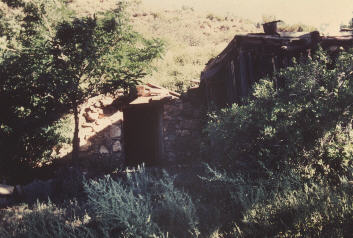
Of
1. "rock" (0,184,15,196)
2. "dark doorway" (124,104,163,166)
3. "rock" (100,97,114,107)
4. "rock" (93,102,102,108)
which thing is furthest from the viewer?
"dark doorway" (124,104,163,166)

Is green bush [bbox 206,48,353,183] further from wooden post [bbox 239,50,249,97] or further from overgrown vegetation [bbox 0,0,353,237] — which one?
wooden post [bbox 239,50,249,97]

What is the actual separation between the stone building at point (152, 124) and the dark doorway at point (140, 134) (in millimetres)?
64

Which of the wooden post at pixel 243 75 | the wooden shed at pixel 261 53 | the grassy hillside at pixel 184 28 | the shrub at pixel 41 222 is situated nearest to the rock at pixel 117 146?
the shrub at pixel 41 222

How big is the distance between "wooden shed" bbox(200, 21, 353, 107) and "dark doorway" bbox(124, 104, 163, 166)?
3672 millimetres

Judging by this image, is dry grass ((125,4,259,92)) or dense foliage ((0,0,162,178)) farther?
dry grass ((125,4,259,92))

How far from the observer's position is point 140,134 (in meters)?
12.0

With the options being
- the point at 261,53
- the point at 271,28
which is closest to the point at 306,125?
the point at 261,53

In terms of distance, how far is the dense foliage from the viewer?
20.7ft

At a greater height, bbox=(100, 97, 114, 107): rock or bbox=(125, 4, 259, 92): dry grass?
bbox=(125, 4, 259, 92): dry grass

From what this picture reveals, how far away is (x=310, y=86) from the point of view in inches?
189

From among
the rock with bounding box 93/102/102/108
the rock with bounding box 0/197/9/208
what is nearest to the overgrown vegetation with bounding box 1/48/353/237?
the rock with bounding box 0/197/9/208

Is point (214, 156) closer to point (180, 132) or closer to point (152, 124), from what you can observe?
point (180, 132)

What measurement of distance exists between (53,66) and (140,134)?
6.22 meters

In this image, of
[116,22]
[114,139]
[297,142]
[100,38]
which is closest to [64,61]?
[100,38]
